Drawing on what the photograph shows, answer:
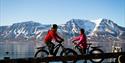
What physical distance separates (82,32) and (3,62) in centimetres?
788

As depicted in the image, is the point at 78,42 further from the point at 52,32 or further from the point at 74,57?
the point at 74,57

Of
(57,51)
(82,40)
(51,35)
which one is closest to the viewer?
(51,35)

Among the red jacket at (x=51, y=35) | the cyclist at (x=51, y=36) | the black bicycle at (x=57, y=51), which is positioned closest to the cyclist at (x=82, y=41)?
the black bicycle at (x=57, y=51)

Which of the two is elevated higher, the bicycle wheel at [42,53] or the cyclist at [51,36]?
the cyclist at [51,36]

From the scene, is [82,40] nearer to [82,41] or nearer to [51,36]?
[82,41]

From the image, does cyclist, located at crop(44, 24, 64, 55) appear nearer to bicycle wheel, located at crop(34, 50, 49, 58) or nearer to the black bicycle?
the black bicycle

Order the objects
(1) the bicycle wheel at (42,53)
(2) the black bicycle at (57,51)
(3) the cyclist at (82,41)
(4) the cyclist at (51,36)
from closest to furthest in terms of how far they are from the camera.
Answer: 1. (4) the cyclist at (51,36)
2. (2) the black bicycle at (57,51)
3. (3) the cyclist at (82,41)
4. (1) the bicycle wheel at (42,53)

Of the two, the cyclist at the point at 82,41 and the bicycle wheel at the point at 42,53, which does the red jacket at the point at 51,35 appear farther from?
the cyclist at the point at 82,41

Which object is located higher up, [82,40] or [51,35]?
[51,35]

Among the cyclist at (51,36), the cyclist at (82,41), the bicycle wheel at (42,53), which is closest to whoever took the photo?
the cyclist at (51,36)

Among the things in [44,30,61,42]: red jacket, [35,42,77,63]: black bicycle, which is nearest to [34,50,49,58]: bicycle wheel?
[35,42,77,63]: black bicycle

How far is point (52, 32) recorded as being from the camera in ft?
54.4

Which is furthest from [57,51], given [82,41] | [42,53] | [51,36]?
[82,41]

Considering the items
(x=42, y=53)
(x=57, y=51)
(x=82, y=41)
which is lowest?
(x=42, y=53)
